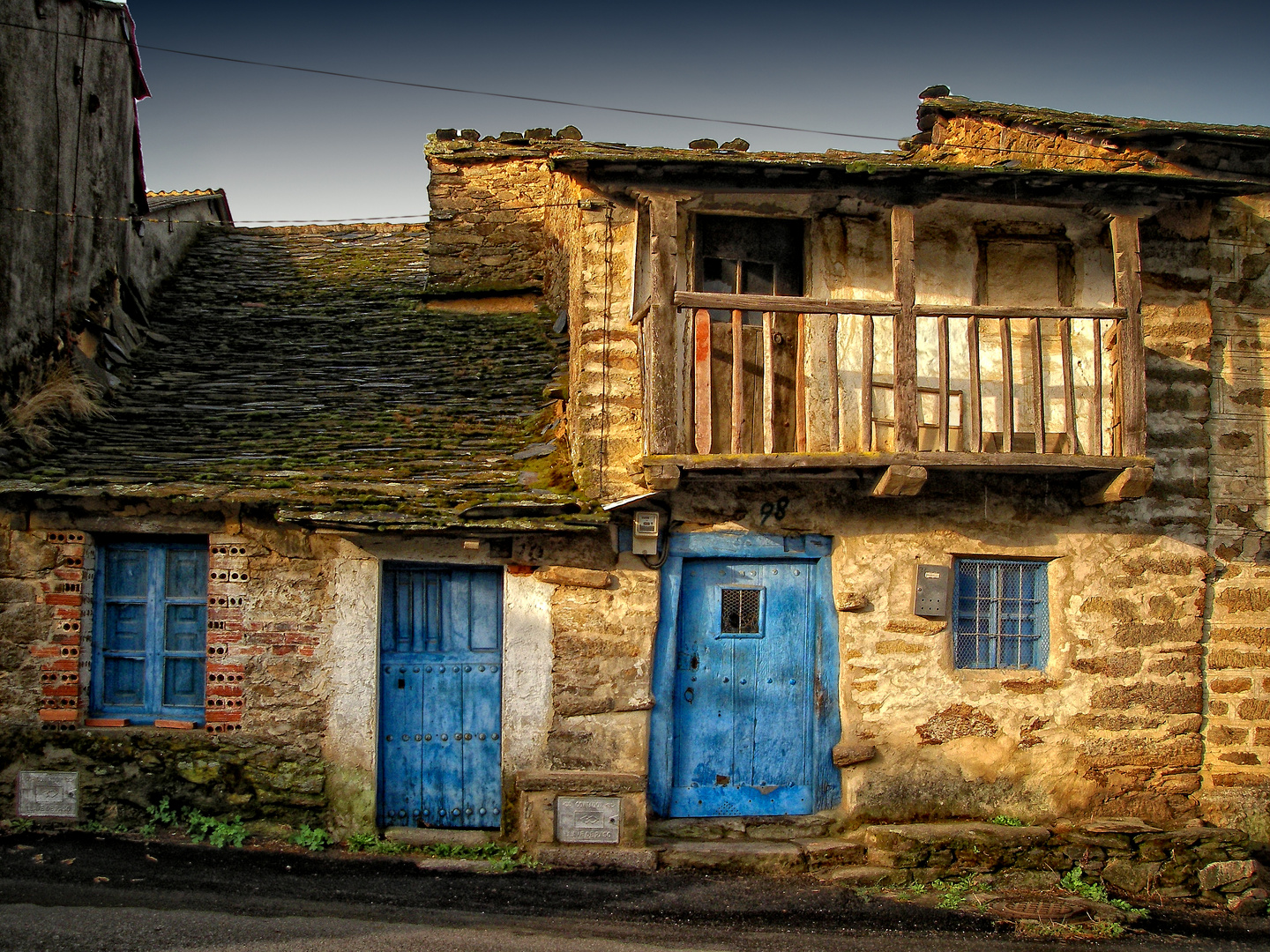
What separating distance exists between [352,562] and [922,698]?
4428 millimetres

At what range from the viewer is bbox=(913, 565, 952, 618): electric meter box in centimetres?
740

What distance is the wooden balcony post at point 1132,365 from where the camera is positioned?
7.09m

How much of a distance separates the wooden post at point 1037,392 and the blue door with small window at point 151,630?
626cm

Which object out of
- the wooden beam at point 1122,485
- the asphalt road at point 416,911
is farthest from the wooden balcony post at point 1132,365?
the asphalt road at point 416,911

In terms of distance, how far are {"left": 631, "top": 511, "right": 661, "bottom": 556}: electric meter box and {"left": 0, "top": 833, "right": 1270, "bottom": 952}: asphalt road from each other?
2303mm

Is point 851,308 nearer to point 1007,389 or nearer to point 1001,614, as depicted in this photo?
point 1007,389

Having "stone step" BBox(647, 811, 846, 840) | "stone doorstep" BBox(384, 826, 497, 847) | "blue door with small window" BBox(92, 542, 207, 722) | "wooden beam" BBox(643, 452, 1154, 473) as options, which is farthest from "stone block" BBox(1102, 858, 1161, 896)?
"blue door with small window" BBox(92, 542, 207, 722)

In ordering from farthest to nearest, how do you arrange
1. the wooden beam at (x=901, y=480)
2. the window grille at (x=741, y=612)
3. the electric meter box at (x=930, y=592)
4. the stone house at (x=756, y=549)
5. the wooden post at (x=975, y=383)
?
the window grille at (x=741, y=612) → the electric meter box at (x=930, y=592) → the stone house at (x=756, y=549) → the wooden post at (x=975, y=383) → the wooden beam at (x=901, y=480)

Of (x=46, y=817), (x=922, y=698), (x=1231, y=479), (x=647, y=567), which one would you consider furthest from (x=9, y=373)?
(x=1231, y=479)

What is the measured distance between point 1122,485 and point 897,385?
182cm

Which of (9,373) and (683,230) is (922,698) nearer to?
(683,230)

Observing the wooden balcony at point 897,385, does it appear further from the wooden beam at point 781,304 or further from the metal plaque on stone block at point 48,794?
the metal plaque on stone block at point 48,794

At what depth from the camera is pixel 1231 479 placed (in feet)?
25.3

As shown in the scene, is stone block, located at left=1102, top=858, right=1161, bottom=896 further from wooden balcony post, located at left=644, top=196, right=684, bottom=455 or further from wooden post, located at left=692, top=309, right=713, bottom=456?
wooden balcony post, located at left=644, top=196, right=684, bottom=455
